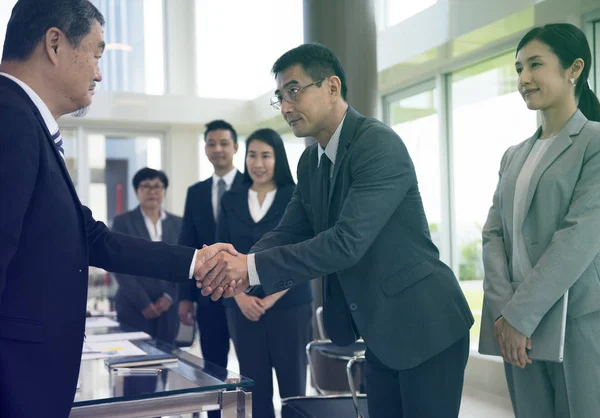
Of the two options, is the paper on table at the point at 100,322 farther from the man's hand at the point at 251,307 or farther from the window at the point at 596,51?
the window at the point at 596,51

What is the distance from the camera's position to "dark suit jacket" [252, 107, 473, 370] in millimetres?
1953

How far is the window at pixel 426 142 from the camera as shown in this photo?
6.17 m

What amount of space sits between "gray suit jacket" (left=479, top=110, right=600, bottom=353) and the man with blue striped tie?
1325 mm

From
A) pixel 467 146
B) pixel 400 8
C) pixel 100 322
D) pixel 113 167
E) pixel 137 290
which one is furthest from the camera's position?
pixel 113 167

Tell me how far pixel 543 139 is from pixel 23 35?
5.49 feet

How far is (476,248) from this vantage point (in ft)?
18.8

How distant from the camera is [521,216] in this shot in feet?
7.39

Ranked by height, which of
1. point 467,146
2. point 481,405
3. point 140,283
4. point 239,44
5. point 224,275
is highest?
point 239,44

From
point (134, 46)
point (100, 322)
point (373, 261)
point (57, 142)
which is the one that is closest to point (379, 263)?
point (373, 261)

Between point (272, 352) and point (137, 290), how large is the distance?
129cm

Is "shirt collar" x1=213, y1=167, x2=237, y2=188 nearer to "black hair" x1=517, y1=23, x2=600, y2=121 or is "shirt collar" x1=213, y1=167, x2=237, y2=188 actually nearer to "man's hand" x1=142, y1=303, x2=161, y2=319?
Answer: "man's hand" x1=142, y1=303, x2=161, y2=319

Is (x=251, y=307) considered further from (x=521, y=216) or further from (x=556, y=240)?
(x=556, y=240)

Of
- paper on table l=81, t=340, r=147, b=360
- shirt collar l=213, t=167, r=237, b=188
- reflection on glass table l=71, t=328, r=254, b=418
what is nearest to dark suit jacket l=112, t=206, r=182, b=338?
shirt collar l=213, t=167, r=237, b=188

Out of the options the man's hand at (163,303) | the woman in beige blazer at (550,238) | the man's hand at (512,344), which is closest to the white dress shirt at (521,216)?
the woman in beige blazer at (550,238)
